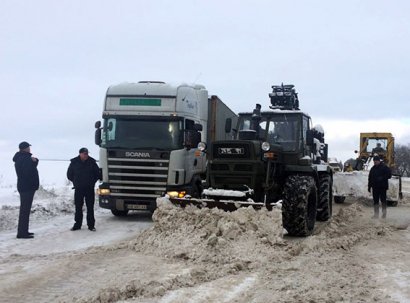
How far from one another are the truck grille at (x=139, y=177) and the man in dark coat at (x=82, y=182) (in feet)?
3.17

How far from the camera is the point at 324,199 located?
11.1 meters

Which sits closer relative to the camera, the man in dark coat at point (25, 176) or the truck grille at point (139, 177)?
the man in dark coat at point (25, 176)

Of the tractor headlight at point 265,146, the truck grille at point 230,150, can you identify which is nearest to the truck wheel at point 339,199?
the truck grille at point 230,150

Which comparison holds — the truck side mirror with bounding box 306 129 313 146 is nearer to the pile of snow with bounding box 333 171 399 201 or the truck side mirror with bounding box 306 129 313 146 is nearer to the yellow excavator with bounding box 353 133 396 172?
the pile of snow with bounding box 333 171 399 201

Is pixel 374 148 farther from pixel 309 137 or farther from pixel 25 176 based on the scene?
pixel 25 176

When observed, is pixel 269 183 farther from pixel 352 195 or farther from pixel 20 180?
pixel 352 195

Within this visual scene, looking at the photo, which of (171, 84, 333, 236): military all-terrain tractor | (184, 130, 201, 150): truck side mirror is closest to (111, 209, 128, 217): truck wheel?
(184, 130, 201, 150): truck side mirror

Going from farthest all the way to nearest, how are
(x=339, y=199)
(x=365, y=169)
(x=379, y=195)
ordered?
(x=365, y=169)
(x=339, y=199)
(x=379, y=195)

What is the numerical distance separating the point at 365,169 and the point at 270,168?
1139 centimetres

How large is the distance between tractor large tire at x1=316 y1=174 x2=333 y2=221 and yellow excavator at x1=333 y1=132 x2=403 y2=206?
4601mm

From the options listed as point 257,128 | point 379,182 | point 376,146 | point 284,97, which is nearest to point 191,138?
point 257,128

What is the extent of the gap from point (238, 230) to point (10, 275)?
132 inches

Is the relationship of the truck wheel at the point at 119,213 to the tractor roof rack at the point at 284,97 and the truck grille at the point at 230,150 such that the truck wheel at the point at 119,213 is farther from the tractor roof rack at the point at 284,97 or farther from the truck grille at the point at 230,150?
the tractor roof rack at the point at 284,97

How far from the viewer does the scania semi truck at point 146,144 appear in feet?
36.2
